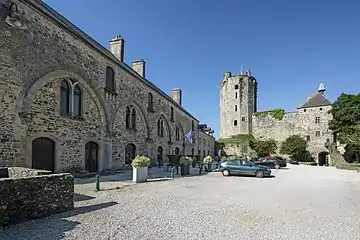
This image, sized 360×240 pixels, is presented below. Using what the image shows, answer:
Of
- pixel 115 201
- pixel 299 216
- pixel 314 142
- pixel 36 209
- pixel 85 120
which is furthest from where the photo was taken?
pixel 314 142

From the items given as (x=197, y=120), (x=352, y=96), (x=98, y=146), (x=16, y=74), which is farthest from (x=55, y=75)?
(x=352, y=96)

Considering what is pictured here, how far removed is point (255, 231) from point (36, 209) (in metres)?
5.12

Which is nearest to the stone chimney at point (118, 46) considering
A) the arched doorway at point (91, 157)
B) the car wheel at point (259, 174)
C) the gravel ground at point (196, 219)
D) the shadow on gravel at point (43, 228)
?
the arched doorway at point (91, 157)

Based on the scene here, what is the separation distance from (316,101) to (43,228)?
2370 inches

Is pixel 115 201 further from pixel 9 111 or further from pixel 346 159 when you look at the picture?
pixel 346 159

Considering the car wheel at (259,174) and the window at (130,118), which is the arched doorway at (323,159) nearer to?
the car wheel at (259,174)

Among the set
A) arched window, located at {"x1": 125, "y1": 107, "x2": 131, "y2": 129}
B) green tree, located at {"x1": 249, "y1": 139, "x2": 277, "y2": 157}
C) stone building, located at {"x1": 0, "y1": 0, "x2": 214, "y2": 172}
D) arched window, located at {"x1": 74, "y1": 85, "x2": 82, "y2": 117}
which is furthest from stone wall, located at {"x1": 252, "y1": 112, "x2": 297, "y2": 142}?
arched window, located at {"x1": 74, "y1": 85, "x2": 82, "y2": 117}

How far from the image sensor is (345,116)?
4834 cm

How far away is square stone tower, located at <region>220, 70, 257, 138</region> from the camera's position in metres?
62.3

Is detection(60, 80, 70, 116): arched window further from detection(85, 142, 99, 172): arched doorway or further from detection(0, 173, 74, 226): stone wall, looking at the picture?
detection(0, 173, 74, 226): stone wall

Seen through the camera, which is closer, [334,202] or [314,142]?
[334,202]

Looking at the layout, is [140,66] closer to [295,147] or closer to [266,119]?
[295,147]

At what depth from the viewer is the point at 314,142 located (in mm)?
55094

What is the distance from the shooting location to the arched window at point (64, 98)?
→ 15203mm
